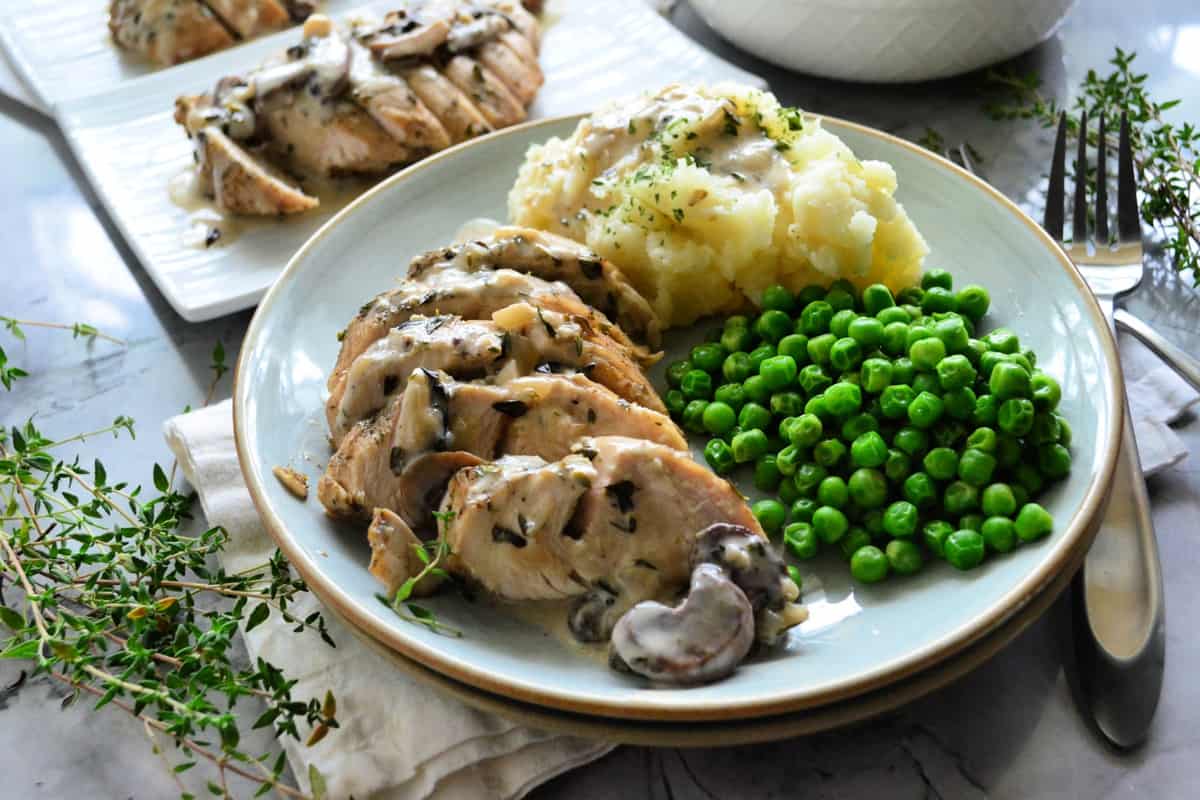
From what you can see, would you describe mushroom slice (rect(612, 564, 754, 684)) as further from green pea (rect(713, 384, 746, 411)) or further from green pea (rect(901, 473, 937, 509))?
green pea (rect(713, 384, 746, 411))

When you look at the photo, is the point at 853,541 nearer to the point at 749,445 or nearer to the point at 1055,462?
the point at 749,445

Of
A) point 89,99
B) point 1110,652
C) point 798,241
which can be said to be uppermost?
point 798,241

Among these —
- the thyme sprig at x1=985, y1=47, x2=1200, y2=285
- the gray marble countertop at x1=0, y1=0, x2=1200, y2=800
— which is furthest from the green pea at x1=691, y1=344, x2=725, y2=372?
the thyme sprig at x1=985, y1=47, x2=1200, y2=285

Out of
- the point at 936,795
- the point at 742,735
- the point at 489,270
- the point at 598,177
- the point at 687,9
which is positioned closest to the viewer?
the point at 742,735

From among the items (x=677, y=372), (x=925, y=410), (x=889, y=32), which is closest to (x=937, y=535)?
(x=925, y=410)

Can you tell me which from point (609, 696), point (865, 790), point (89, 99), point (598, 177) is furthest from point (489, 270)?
point (89, 99)

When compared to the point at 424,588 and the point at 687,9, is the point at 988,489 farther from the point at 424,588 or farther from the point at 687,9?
the point at 687,9

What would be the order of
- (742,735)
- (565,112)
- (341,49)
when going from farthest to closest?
1. (565,112)
2. (341,49)
3. (742,735)
